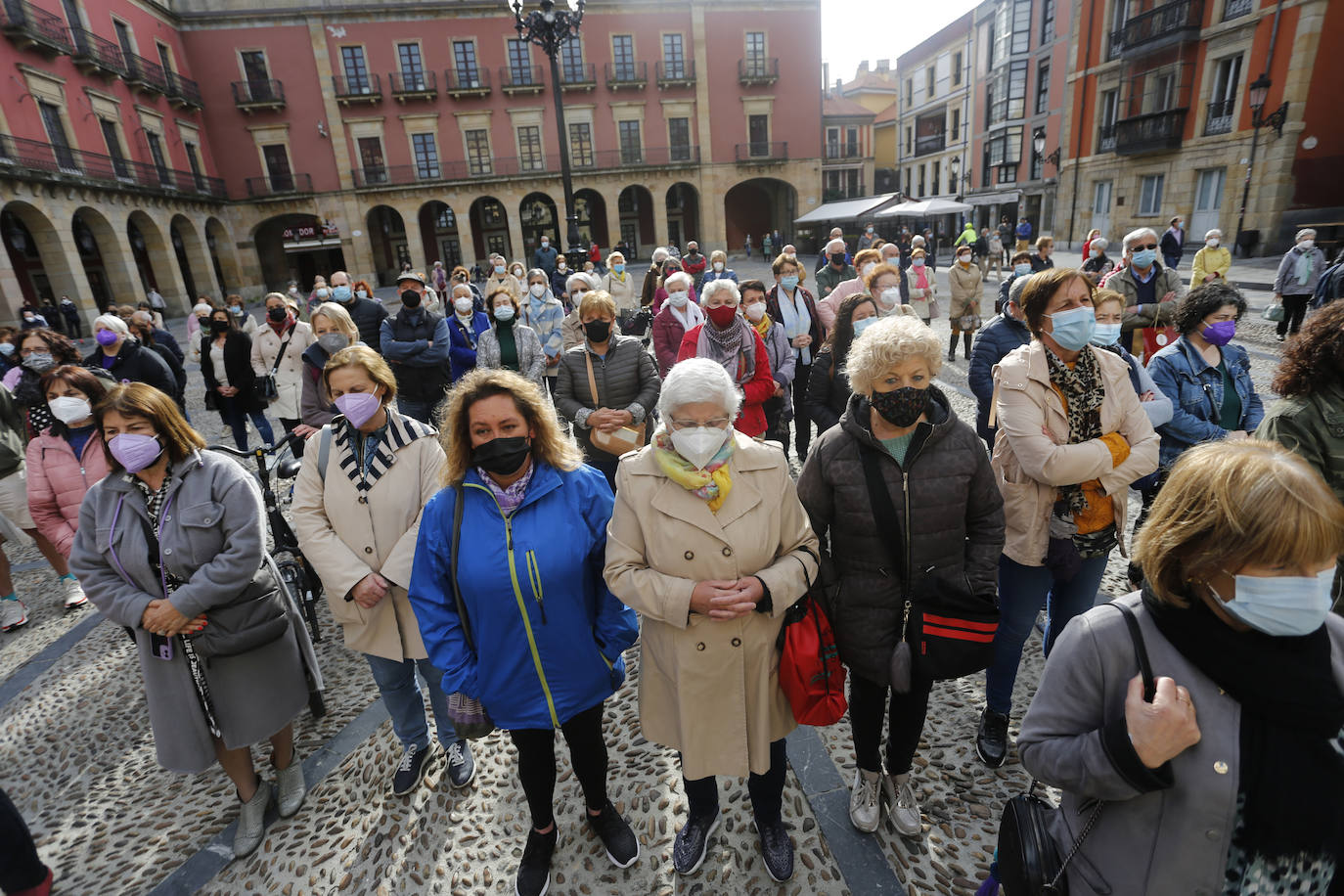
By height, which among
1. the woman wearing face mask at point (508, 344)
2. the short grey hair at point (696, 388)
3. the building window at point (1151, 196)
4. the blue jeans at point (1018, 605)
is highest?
the building window at point (1151, 196)

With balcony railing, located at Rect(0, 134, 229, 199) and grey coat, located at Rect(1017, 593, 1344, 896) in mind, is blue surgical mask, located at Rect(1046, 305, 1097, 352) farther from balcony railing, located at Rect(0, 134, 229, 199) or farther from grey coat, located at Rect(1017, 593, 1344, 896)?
balcony railing, located at Rect(0, 134, 229, 199)

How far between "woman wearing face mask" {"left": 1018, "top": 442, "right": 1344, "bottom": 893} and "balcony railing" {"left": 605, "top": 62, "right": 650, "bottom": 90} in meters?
35.5

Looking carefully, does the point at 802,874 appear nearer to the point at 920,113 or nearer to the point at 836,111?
the point at 920,113

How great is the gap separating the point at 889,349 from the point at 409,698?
2556 millimetres

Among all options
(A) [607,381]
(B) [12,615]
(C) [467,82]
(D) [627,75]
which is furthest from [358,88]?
(A) [607,381]

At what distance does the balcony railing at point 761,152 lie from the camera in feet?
108

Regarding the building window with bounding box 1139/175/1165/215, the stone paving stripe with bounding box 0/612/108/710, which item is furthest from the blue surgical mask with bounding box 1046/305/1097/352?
the building window with bounding box 1139/175/1165/215

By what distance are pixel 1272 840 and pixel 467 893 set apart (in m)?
2.50

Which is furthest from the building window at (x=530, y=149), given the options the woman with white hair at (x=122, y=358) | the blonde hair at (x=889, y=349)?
the blonde hair at (x=889, y=349)

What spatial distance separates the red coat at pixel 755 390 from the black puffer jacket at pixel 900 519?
7.38ft

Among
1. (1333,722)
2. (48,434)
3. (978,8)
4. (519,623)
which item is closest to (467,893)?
(519,623)

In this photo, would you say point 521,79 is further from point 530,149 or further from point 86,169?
point 86,169

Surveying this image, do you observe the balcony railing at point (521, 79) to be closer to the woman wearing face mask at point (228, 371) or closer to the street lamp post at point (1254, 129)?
the street lamp post at point (1254, 129)

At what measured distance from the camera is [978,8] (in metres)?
33.8
